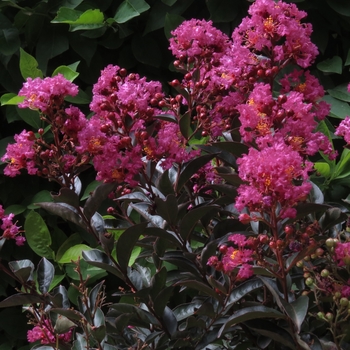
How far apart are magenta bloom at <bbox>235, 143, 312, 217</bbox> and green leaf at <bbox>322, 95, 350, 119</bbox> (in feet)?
2.54

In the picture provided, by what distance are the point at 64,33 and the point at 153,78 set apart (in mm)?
271

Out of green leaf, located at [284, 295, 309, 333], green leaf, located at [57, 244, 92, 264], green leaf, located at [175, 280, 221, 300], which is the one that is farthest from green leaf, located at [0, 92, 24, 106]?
green leaf, located at [284, 295, 309, 333]

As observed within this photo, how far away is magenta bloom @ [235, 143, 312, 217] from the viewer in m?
0.70

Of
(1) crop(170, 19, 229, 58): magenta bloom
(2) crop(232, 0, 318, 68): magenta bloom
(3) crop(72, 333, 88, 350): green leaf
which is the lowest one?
(3) crop(72, 333, 88, 350): green leaf

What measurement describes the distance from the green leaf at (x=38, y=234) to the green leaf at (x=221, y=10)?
662 mm

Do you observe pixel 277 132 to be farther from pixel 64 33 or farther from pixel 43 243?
pixel 64 33

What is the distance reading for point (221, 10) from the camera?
152 cm

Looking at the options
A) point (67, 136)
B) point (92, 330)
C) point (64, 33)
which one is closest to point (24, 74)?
point (64, 33)

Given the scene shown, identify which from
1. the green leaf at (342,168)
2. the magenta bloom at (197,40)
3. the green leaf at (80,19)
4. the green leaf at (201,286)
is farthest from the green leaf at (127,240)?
the green leaf at (80,19)

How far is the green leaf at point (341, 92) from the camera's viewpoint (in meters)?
1.48

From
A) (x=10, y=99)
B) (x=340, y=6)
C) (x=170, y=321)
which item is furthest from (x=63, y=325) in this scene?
(x=340, y=6)

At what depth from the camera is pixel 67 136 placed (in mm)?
889

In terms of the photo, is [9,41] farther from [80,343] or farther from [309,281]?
[309,281]

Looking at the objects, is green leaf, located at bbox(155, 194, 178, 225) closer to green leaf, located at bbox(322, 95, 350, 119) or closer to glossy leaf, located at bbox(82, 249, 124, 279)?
glossy leaf, located at bbox(82, 249, 124, 279)
